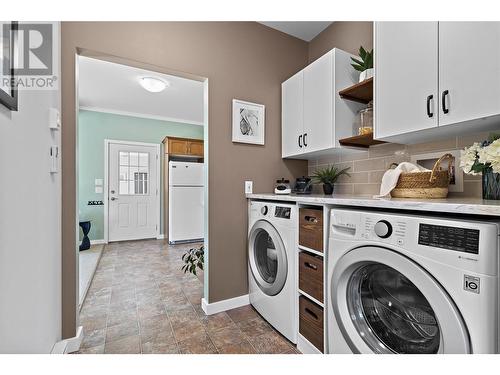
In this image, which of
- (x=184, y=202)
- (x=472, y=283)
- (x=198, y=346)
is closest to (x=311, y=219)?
(x=472, y=283)

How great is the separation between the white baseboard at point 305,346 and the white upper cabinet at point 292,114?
142cm

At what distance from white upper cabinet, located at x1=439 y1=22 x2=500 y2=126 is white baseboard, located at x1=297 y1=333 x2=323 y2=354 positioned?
1410 mm

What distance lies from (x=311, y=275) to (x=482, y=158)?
38.8 inches

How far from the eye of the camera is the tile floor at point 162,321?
Result: 1561 millimetres

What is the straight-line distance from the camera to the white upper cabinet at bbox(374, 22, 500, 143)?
3.32ft

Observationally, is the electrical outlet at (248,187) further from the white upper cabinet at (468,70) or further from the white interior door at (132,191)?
the white interior door at (132,191)

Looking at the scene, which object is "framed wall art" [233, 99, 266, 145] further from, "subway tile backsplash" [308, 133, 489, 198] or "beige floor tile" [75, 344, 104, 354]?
"beige floor tile" [75, 344, 104, 354]

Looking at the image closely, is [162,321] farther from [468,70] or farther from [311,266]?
[468,70]

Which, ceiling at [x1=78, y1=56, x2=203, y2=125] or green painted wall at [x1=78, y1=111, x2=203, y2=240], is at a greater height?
ceiling at [x1=78, y1=56, x2=203, y2=125]

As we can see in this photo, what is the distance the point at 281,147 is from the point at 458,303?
5.90 ft

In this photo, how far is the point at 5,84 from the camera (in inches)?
30.7

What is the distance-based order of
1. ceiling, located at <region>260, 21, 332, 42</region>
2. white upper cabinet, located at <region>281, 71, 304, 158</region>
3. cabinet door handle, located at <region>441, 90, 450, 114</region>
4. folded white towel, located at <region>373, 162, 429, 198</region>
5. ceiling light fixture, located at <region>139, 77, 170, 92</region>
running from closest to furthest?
cabinet door handle, located at <region>441, 90, 450, 114</region>, folded white towel, located at <region>373, 162, 429, 198</region>, white upper cabinet, located at <region>281, 71, 304, 158</region>, ceiling, located at <region>260, 21, 332, 42</region>, ceiling light fixture, located at <region>139, 77, 170, 92</region>

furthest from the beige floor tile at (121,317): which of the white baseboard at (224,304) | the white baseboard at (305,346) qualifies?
the white baseboard at (305,346)

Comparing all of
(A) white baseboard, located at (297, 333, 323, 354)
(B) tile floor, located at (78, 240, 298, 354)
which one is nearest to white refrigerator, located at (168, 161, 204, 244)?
(B) tile floor, located at (78, 240, 298, 354)
